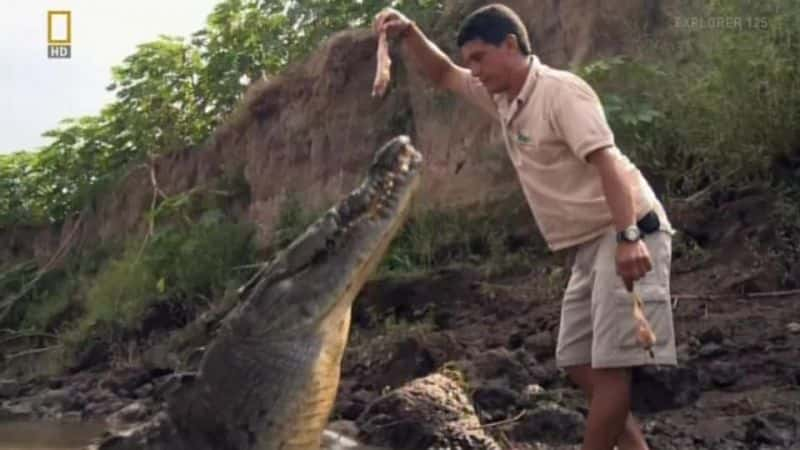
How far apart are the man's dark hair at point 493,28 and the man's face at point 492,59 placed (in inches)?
0.7

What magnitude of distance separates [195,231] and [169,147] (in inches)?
155

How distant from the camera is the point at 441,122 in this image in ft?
44.4

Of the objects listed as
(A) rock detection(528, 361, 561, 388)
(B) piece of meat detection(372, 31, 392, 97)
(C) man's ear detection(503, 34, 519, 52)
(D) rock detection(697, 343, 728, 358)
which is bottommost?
(A) rock detection(528, 361, 561, 388)

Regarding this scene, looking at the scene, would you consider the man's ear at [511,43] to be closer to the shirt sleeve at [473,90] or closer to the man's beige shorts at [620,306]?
the shirt sleeve at [473,90]

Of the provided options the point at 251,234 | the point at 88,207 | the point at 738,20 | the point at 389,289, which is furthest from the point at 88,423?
the point at 88,207

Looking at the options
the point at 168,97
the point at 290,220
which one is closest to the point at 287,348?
the point at 290,220

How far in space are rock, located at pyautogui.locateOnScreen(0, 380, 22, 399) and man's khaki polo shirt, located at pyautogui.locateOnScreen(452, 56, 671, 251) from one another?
37.7ft

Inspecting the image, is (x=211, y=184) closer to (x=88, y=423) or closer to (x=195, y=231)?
(x=195, y=231)

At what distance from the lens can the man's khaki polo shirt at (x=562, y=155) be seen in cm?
416

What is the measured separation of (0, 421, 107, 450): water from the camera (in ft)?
29.6

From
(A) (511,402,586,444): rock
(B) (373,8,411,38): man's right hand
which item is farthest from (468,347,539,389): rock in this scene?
(B) (373,8,411,38): man's right hand

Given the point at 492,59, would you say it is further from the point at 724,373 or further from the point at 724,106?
the point at 724,106

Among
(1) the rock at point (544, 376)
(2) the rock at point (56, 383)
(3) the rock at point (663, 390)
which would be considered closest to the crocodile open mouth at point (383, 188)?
(3) the rock at point (663, 390)

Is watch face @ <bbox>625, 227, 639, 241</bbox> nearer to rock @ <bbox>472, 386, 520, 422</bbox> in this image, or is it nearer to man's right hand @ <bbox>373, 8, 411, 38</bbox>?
man's right hand @ <bbox>373, 8, 411, 38</bbox>
